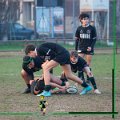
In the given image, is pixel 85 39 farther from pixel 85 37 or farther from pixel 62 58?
pixel 62 58

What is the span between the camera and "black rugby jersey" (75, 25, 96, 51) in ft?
50.8

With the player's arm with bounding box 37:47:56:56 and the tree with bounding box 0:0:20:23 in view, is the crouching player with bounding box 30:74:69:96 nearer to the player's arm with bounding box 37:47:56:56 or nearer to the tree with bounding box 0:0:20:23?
the player's arm with bounding box 37:47:56:56

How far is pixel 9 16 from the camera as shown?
41219mm

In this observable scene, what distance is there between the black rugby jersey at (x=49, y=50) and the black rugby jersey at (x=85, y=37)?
2.61 meters

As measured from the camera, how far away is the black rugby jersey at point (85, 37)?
50.8 ft

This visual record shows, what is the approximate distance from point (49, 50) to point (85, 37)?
295 centimetres

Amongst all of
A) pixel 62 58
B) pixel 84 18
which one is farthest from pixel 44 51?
pixel 84 18

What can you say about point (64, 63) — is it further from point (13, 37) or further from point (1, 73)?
point (13, 37)

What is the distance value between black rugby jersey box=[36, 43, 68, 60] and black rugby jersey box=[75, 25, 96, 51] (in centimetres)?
261

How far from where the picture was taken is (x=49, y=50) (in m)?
12.8

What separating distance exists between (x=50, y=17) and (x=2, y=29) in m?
3.33

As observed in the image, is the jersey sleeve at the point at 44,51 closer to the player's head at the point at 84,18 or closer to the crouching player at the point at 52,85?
the crouching player at the point at 52,85

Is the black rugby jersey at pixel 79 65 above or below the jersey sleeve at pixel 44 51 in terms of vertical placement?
below

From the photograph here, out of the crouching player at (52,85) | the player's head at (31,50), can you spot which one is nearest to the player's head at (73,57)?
the crouching player at (52,85)
